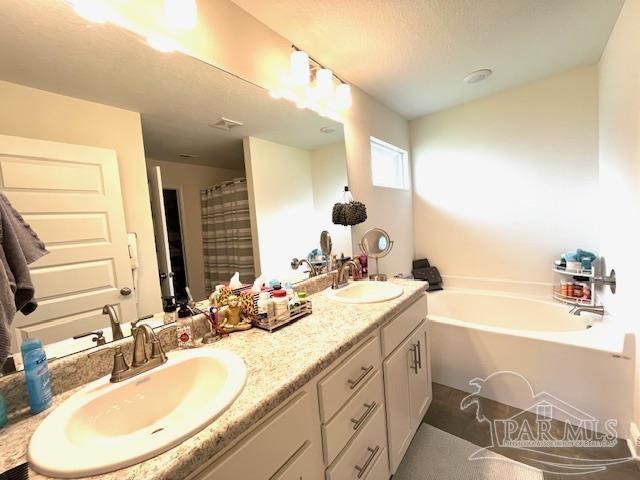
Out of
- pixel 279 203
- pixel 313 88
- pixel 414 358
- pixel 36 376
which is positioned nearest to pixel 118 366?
pixel 36 376

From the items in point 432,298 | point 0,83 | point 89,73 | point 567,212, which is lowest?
point 432,298

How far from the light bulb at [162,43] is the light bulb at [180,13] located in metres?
0.07

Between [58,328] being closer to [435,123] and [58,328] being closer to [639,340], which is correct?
[639,340]

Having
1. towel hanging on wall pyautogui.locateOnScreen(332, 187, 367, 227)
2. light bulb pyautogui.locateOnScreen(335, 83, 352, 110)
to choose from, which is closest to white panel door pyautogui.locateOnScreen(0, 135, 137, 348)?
towel hanging on wall pyautogui.locateOnScreen(332, 187, 367, 227)

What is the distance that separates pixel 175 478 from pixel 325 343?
534mm

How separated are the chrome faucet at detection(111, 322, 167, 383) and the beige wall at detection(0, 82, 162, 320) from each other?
21cm

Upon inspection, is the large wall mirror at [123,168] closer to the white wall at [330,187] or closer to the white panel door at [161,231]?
the white panel door at [161,231]

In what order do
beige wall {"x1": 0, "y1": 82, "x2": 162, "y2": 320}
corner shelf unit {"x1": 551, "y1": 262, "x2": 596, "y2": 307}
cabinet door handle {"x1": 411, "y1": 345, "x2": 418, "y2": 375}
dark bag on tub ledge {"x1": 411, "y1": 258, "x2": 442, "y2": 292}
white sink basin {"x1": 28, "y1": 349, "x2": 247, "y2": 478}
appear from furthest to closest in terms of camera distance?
→ 1. dark bag on tub ledge {"x1": 411, "y1": 258, "x2": 442, "y2": 292}
2. corner shelf unit {"x1": 551, "y1": 262, "x2": 596, "y2": 307}
3. cabinet door handle {"x1": 411, "y1": 345, "x2": 418, "y2": 375}
4. beige wall {"x1": 0, "y1": 82, "x2": 162, "y2": 320}
5. white sink basin {"x1": 28, "y1": 349, "x2": 247, "y2": 478}

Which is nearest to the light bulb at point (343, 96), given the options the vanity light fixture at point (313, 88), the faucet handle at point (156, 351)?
the vanity light fixture at point (313, 88)

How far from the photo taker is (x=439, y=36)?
1.58 meters

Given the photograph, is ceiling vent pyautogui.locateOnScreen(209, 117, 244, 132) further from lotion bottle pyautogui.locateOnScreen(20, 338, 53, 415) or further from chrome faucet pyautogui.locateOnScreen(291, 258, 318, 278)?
lotion bottle pyautogui.locateOnScreen(20, 338, 53, 415)

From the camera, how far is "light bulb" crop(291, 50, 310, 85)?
5.06 ft

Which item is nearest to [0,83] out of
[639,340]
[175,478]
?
[175,478]

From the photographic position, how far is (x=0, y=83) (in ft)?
2.36
